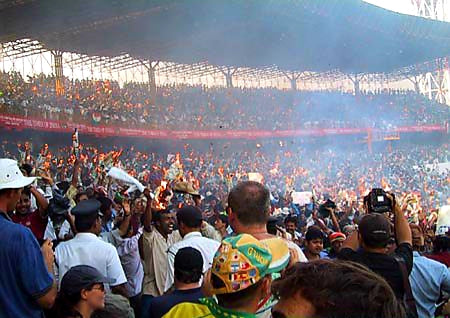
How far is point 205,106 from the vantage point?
3056 centimetres

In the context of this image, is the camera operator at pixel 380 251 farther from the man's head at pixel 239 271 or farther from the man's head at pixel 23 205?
the man's head at pixel 23 205

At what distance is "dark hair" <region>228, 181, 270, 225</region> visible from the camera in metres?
2.92

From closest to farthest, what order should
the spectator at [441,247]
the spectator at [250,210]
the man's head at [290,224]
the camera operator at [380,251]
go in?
the spectator at [250,210] < the camera operator at [380,251] < the spectator at [441,247] < the man's head at [290,224]

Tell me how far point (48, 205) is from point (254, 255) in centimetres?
283

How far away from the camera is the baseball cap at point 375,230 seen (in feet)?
10.4

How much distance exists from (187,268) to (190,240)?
962mm

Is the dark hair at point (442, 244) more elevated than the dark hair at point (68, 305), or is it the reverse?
the dark hair at point (68, 305)

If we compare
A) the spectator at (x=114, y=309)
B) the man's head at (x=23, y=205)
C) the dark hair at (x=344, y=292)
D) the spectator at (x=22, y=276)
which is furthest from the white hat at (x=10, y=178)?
the dark hair at (x=344, y=292)

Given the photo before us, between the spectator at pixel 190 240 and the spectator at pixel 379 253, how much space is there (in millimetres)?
1115

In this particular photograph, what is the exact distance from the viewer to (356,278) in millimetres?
1330

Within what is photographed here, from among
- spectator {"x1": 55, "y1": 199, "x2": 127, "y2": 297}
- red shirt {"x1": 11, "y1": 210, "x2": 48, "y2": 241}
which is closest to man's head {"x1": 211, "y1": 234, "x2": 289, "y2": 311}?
spectator {"x1": 55, "y1": 199, "x2": 127, "y2": 297}

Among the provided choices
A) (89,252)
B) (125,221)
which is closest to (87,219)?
(89,252)

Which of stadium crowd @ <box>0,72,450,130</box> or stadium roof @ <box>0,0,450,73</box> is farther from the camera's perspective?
stadium roof @ <box>0,0,450,73</box>

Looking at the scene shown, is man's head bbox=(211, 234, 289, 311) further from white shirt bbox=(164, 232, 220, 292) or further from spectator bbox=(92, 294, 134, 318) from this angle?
white shirt bbox=(164, 232, 220, 292)
